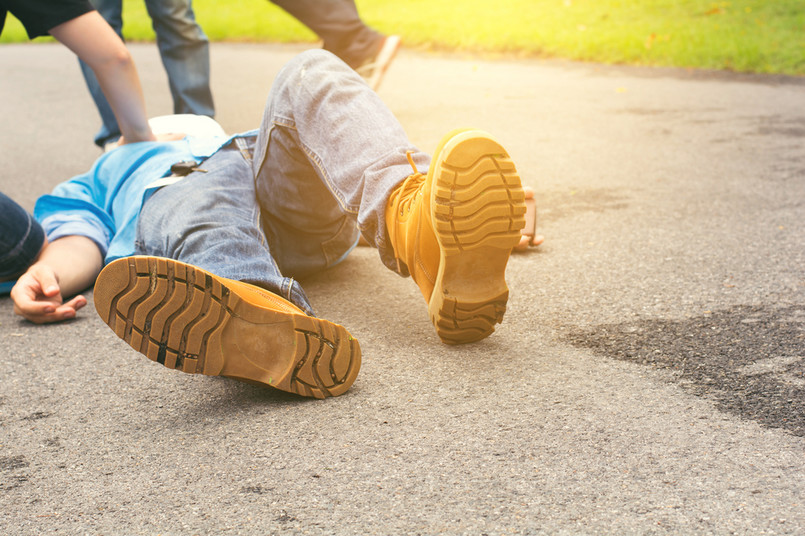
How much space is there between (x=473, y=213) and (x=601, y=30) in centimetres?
650

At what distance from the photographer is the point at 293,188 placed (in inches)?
70.6

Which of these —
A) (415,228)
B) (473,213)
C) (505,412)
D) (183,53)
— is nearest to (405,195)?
(415,228)

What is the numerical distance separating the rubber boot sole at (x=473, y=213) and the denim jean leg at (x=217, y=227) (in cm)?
33

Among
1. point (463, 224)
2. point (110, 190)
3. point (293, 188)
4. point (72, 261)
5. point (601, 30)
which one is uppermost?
point (463, 224)

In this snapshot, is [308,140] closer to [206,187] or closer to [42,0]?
[206,187]

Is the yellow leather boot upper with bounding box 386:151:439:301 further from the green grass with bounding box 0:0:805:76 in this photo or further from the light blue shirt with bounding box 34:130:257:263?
the green grass with bounding box 0:0:805:76

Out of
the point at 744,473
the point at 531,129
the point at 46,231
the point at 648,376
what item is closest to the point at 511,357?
the point at 648,376

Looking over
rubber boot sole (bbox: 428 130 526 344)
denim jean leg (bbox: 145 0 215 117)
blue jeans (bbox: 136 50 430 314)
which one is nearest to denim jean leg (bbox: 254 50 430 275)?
blue jeans (bbox: 136 50 430 314)

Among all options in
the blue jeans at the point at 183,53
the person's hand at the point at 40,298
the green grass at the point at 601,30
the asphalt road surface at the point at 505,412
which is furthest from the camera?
the green grass at the point at 601,30

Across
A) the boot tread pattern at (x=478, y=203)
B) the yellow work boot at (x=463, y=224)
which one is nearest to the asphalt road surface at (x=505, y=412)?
the yellow work boot at (x=463, y=224)

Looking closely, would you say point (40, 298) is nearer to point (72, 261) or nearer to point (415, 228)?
point (72, 261)

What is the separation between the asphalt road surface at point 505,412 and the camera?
1.08 metres

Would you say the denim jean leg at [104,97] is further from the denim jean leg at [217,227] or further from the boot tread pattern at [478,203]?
the boot tread pattern at [478,203]

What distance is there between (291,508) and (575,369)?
61 cm
